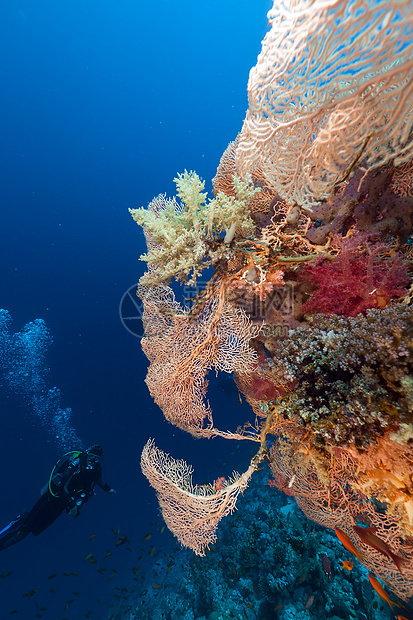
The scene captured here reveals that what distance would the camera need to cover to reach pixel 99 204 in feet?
98.2

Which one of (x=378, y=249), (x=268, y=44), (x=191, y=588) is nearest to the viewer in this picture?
(x=268, y=44)

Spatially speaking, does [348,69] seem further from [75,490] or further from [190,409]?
[75,490]

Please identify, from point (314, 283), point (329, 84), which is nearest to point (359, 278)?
point (314, 283)

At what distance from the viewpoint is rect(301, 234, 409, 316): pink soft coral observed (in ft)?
9.34

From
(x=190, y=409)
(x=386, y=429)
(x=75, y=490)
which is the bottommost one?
(x=75, y=490)

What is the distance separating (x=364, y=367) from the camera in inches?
78.5

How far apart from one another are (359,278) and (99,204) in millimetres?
33079

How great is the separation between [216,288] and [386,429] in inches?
101

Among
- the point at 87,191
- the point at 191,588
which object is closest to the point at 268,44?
the point at 191,588

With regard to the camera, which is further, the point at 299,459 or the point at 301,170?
the point at 299,459

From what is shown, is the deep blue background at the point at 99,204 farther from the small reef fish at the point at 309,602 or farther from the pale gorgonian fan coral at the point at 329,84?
the pale gorgonian fan coral at the point at 329,84

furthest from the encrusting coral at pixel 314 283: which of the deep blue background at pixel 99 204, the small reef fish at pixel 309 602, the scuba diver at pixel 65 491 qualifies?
the deep blue background at pixel 99 204

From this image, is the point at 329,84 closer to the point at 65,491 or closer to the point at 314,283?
the point at 314,283

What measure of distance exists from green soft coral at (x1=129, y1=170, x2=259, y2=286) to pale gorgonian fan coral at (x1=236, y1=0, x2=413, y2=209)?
3.41 feet
